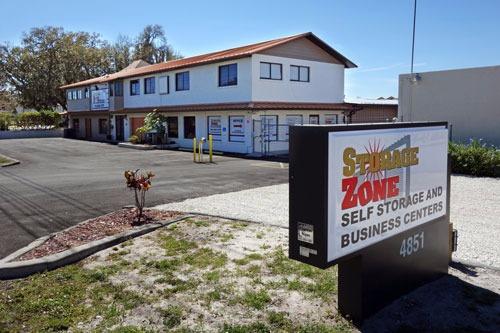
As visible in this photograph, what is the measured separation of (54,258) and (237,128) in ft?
70.6

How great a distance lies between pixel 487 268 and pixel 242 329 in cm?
359

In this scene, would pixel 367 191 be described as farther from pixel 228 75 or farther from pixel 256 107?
pixel 228 75

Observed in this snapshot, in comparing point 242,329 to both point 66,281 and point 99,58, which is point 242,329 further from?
point 99,58

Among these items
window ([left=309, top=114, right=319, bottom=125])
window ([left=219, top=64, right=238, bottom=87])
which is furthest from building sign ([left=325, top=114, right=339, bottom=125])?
window ([left=219, top=64, right=238, bottom=87])

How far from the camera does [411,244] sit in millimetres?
5297

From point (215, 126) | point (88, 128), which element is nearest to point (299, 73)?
point (215, 126)

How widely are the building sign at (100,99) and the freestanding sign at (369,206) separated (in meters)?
38.3

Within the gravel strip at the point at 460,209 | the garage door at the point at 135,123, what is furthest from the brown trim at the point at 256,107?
the gravel strip at the point at 460,209

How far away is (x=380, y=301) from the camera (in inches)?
190

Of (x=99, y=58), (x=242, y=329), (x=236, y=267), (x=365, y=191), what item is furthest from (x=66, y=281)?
(x=99, y=58)

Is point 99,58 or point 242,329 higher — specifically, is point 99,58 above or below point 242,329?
above

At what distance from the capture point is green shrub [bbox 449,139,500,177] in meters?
15.2

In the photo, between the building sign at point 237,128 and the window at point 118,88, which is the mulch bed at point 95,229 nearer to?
the building sign at point 237,128

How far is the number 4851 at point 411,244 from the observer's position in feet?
17.0
